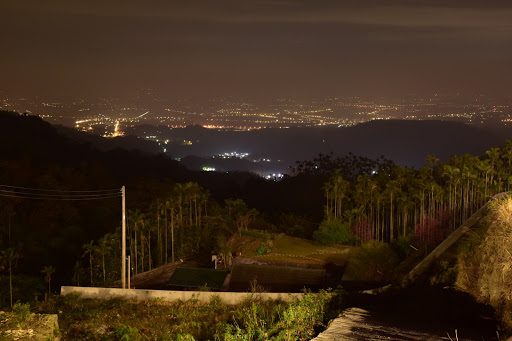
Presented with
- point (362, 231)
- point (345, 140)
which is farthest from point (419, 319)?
point (345, 140)

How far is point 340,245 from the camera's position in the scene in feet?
109

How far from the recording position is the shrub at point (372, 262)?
931 inches

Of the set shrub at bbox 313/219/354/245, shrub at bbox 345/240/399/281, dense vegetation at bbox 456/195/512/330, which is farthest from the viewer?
shrub at bbox 313/219/354/245

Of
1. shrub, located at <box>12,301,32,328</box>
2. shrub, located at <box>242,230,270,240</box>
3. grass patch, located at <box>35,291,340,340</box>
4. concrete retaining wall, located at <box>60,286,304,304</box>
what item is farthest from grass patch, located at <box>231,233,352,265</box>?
shrub, located at <box>12,301,32,328</box>

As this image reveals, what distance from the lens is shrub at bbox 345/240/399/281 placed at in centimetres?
2364

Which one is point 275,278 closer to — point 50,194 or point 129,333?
point 129,333

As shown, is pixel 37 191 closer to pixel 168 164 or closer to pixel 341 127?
pixel 168 164

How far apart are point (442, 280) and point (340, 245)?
2088 cm

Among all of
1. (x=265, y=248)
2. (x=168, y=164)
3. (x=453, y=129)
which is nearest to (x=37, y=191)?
(x=265, y=248)

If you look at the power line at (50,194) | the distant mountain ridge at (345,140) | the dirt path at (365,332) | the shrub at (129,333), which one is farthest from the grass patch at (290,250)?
the distant mountain ridge at (345,140)

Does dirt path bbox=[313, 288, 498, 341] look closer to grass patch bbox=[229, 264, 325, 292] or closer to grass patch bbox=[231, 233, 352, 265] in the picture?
grass patch bbox=[229, 264, 325, 292]

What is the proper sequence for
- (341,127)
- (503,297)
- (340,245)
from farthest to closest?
(341,127), (340,245), (503,297)

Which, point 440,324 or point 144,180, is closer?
point 440,324

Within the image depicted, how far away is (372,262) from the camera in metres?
24.2
